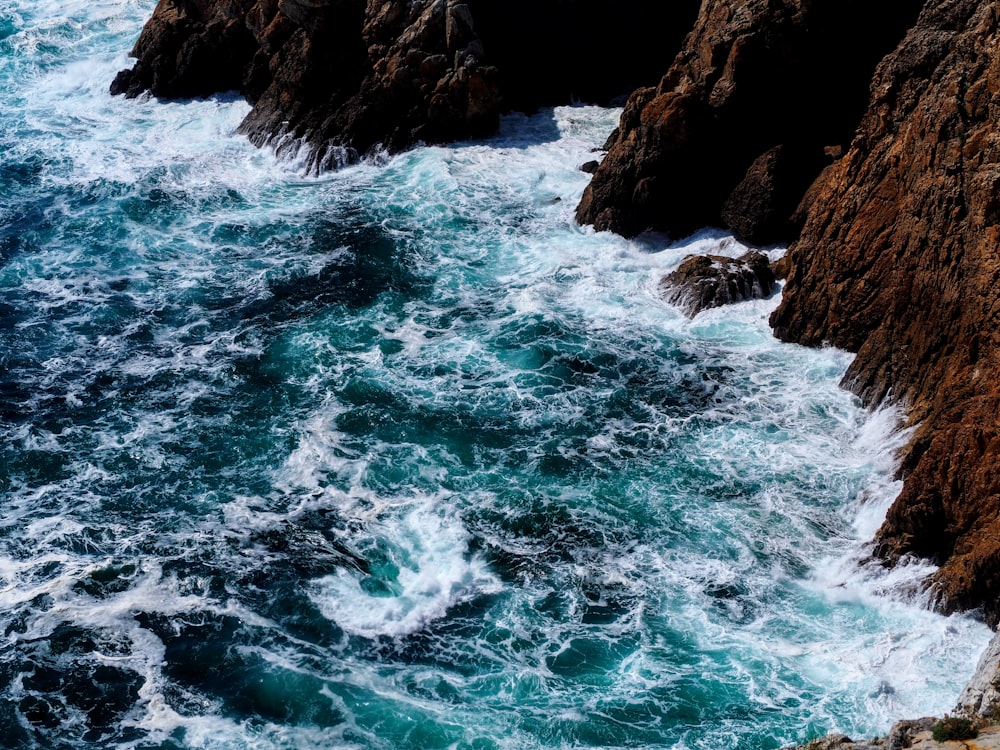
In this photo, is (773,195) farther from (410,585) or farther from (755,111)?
(410,585)

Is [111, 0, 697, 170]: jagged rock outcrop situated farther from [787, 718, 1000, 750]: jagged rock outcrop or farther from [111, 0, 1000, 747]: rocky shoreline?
[787, 718, 1000, 750]: jagged rock outcrop

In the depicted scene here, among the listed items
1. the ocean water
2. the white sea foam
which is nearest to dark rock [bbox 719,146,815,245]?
the ocean water

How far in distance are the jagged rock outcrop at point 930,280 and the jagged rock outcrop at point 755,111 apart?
259 cm

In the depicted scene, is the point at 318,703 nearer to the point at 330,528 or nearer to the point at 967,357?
the point at 330,528

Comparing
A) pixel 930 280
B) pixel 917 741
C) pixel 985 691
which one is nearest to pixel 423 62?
pixel 930 280

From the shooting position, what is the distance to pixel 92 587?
923 inches

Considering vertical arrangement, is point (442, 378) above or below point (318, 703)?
above

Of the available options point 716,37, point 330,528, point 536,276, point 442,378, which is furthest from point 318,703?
point 716,37

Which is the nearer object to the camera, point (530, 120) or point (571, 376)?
point (571, 376)

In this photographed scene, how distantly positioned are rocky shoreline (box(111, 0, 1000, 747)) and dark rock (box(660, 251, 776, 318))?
95cm

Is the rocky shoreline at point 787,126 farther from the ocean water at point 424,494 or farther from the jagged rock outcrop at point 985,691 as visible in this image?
the ocean water at point 424,494

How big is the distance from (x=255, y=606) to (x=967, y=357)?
16.3 m

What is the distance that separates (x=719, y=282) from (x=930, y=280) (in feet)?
23.8

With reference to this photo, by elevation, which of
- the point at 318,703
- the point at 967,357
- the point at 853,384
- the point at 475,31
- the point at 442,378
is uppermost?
the point at 475,31
